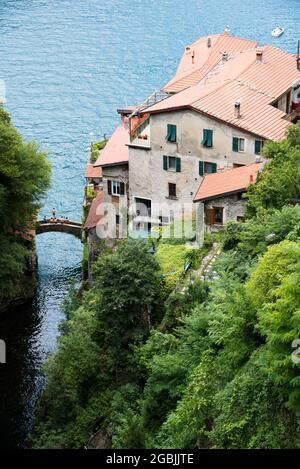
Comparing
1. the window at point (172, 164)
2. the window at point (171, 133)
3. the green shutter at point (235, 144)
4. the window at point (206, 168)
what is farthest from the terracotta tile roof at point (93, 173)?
the green shutter at point (235, 144)

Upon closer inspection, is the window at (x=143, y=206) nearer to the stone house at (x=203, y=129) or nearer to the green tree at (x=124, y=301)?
the stone house at (x=203, y=129)

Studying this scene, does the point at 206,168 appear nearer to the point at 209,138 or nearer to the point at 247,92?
the point at 209,138

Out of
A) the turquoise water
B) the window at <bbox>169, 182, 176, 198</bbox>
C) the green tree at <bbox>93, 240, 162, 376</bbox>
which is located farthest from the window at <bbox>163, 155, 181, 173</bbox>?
the green tree at <bbox>93, 240, 162, 376</bbox>

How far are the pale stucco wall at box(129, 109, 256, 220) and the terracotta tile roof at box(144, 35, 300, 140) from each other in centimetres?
95

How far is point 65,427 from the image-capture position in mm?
47844

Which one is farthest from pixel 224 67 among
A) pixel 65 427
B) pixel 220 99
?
pixel 65 427

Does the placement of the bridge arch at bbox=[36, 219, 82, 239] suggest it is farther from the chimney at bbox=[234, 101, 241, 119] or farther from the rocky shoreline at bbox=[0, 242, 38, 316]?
the chimney at bbox=[234, 101, 241, 119]

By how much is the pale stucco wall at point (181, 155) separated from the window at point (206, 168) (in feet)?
1.01

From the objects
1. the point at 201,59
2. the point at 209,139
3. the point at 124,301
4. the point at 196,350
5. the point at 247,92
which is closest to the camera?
the point at 196,350

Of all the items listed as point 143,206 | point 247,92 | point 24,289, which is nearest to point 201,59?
point 247,92

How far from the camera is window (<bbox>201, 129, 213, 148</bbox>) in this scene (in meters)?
67.3

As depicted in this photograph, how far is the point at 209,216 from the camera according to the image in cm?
6044

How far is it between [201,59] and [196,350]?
49263mm

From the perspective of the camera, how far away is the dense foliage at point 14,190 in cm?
6675
